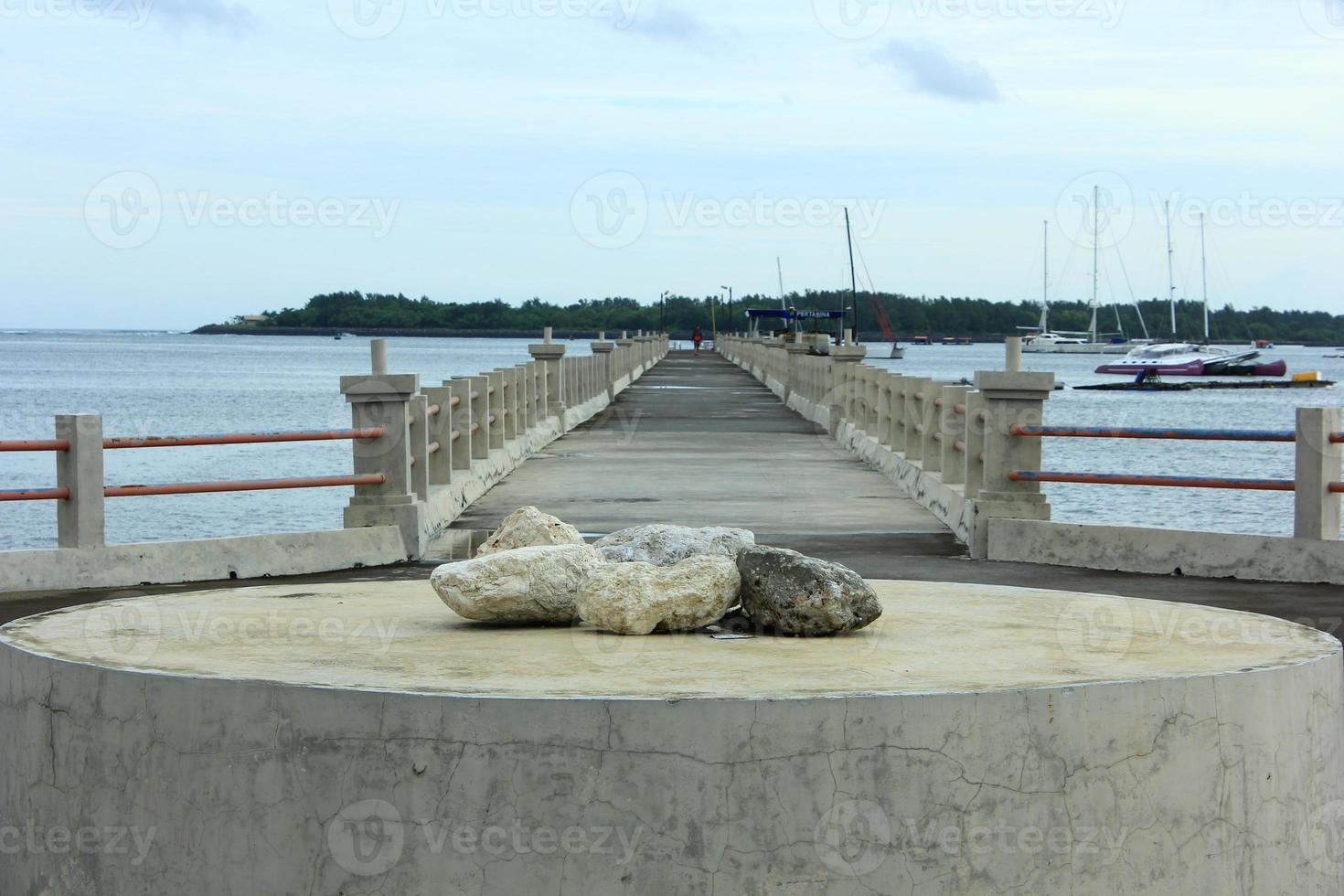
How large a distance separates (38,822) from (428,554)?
713cm

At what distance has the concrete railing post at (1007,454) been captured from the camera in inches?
522

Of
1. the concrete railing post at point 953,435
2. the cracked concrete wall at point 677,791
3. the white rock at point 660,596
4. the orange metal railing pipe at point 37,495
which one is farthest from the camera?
the concrete railing post at point 953,435

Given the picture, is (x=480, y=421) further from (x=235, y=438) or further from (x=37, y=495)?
(x=37, y=495)

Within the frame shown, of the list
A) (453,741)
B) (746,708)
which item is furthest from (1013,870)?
(453,741)

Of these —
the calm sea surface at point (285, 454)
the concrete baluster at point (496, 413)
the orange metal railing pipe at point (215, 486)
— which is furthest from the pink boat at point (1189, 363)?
the orange metal railing pipe at point (215, 486)

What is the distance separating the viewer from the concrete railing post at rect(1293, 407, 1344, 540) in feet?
38.2

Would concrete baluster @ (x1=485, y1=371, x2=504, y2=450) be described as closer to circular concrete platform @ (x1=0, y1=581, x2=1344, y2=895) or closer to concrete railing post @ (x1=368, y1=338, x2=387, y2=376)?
concrete railing post @ (x1=368, y1=338, x2=387, y2=376)

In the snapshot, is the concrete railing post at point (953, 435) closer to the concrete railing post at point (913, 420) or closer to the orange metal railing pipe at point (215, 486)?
the concrete railing post at point (913, 420)

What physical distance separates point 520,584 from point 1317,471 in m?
6.93

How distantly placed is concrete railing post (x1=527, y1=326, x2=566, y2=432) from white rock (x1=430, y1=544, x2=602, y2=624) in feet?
64.2

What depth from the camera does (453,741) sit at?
5574 millimetres

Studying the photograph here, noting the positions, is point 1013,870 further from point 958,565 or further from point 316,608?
point 958,565

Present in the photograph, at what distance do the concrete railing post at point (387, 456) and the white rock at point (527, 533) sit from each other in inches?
179

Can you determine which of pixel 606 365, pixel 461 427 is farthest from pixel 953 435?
pixel 606 365
